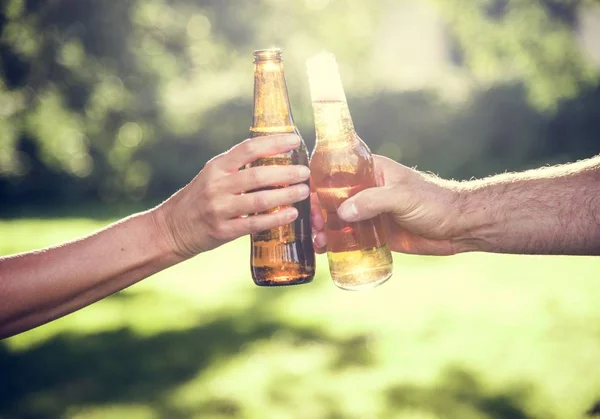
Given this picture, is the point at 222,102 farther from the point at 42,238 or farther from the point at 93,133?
the point at 42,238

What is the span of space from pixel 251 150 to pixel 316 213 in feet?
2.96

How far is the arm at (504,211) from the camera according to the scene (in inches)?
134

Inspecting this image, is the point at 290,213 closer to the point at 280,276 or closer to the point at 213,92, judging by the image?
the point at 280,276

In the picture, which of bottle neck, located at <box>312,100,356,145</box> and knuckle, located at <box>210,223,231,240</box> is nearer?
knuckle, located at <box>210,223,231,240</box>

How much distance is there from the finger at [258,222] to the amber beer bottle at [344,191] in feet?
1.54

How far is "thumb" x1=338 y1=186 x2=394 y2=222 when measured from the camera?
303cm

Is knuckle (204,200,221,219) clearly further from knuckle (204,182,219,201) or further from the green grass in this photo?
the green grass

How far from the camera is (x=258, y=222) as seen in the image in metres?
2.73

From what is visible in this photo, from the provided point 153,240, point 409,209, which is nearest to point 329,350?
point 409,209

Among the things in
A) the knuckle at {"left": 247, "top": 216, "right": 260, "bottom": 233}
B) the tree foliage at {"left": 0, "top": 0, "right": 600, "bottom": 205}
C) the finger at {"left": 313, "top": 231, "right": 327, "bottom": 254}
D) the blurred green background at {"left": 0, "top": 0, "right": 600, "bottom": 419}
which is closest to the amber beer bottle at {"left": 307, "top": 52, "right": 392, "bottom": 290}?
the finger at {"left": 313, "top": 231, "right": 327, "bottom": 254}

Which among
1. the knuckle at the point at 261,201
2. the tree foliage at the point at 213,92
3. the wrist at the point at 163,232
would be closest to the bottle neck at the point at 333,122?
the knuckle at the point at 261,201

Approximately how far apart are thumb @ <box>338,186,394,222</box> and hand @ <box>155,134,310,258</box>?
0.95 ft

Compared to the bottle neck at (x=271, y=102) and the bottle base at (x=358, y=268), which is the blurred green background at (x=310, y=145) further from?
the bottle neck at (x=271, y=102)

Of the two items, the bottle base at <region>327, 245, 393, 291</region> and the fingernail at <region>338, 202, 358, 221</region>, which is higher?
the fingernail at <region>338, 202, 358, 221</region>
